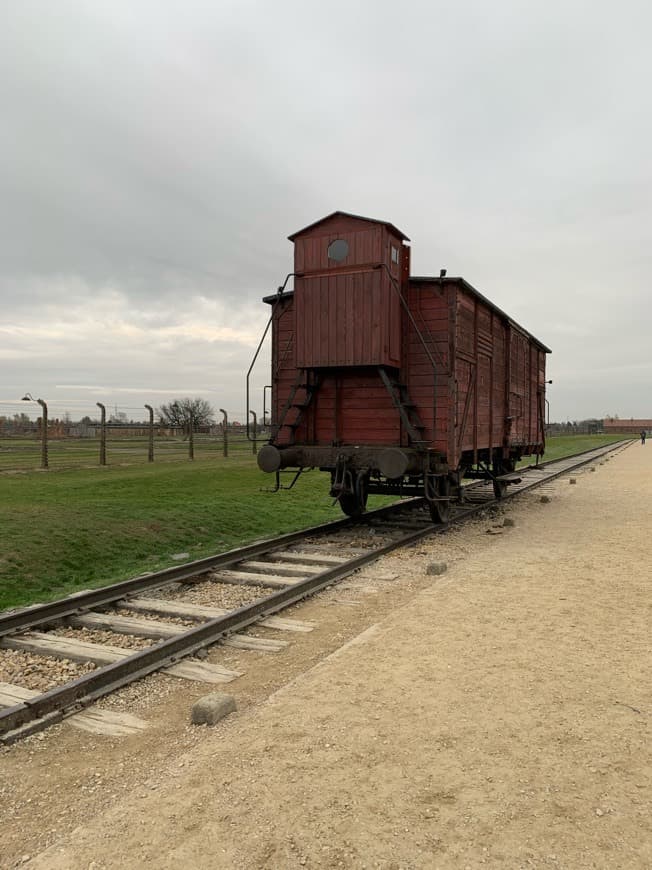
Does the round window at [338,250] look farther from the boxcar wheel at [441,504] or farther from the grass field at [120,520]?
the grass field at [120,520]

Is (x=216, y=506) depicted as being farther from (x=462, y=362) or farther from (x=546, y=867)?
(x=546, y=867)

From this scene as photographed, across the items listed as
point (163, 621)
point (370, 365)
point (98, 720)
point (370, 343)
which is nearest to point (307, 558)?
point (163, 621)

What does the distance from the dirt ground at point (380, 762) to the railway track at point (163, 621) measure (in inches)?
8.0

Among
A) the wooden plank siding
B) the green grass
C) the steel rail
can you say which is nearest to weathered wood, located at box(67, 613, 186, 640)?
the steel rail

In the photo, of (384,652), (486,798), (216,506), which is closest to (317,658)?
(384,652)

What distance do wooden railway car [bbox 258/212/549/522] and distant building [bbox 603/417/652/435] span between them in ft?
396

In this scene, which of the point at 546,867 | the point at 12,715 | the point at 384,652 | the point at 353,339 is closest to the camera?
the point at 546,867

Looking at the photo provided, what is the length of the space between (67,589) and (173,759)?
13.8 feet

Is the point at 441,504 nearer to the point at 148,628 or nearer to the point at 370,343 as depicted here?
the point at 370,343

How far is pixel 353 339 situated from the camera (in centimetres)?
939

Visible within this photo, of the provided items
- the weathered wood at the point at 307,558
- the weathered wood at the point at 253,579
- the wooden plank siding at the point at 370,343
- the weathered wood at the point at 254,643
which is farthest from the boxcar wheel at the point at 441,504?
the weathered wood at the point at 254,643

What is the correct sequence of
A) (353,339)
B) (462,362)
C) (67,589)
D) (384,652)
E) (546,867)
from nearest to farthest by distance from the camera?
1. (546,867)
2. (384,652)
3. (67,589)
4. (353,339)
5. (462,362)

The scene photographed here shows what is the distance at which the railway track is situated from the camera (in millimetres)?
4074

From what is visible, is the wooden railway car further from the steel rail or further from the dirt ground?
the dirt ground
